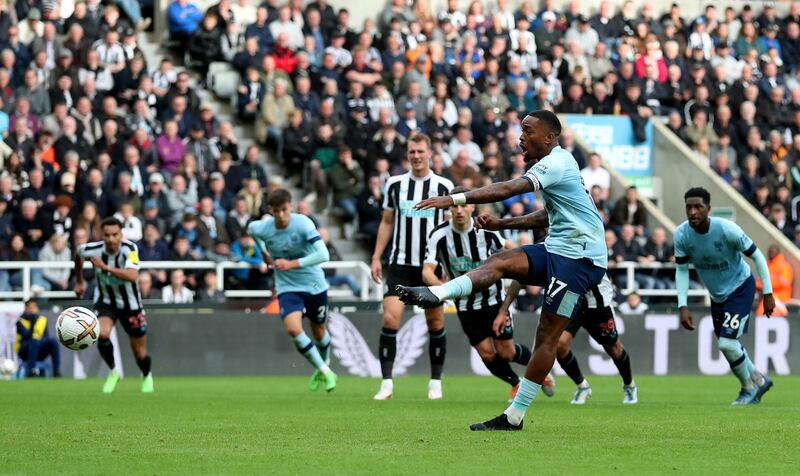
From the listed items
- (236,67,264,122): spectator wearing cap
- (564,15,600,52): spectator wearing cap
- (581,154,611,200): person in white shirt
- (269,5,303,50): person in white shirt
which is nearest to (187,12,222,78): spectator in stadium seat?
(236,67,264,122): spectator wearing cap

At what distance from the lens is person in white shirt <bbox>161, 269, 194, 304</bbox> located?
72.0ft

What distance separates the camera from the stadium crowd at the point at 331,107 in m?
22.8

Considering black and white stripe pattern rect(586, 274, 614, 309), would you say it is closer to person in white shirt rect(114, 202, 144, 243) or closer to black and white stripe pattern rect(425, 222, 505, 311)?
black and white stripe pattern rect(425, 222, 505, 311)

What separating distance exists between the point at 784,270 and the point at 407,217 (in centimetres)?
1233

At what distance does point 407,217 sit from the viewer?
1551 centimetres

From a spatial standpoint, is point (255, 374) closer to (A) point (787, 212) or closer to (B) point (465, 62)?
(B) point (465, 62)

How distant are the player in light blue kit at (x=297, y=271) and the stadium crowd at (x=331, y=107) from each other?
234 inches

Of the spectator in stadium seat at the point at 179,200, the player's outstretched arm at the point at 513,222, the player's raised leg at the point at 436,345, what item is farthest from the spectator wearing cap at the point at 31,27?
the player's outstretched arm at the point at 513,222

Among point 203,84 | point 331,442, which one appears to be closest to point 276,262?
point 331,442

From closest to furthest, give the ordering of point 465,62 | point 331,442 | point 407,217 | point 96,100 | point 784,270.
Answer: point 331,442, point 407,217, point 96,100, point 784,270, point 465,62

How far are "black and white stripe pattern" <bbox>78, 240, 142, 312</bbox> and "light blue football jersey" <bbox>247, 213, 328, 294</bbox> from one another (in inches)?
55.6

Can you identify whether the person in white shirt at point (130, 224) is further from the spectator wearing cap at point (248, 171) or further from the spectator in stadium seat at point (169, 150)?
the spectator wearing cap at point (248, 171)

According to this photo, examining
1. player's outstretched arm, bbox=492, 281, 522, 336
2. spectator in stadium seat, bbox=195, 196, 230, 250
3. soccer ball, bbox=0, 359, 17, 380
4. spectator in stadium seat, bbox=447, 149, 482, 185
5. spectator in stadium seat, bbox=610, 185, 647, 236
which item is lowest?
soccer ball, bbox=0, 359, 17, 380

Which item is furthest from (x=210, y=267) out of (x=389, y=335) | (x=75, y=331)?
(x=75, y=331)
